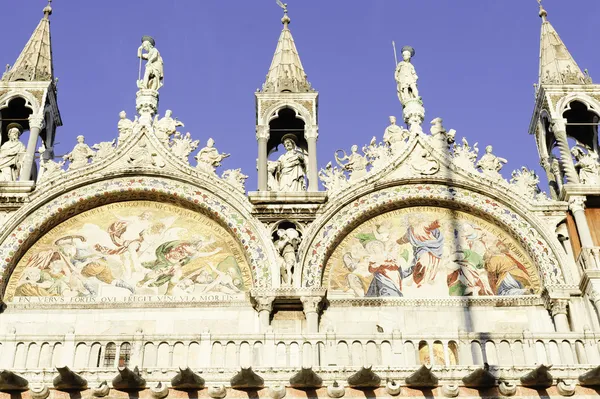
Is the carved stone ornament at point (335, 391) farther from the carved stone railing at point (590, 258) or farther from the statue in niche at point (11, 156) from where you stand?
the statue in niche at point (11, 156)

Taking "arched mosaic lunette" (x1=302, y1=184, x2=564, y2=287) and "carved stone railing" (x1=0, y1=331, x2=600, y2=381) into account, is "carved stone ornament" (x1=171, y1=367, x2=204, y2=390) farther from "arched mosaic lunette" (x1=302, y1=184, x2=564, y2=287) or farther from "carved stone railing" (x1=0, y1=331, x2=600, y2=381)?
"arched mosaic lunette" (x1=302, y1=184, x2=564, y2=287)

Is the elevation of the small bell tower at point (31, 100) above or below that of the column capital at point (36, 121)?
above

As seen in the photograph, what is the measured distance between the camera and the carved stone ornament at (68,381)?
1075cm

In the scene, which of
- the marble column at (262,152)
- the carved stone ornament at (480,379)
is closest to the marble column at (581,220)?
the carved stone ornament at (480,379)

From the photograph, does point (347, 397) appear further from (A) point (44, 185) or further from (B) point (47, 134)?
(B) point (47, 134)

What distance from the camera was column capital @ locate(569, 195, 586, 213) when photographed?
14828 millimetres

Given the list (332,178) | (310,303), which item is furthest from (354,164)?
(310,303)

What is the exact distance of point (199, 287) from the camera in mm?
14492

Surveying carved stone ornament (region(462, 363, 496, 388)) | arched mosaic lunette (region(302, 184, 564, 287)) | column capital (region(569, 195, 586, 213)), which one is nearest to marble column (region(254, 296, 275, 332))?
arched mosaic lunette (region(302, 184, 564, 287))

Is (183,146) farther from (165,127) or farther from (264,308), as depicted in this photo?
(264,308)

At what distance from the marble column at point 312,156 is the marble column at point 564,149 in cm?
416

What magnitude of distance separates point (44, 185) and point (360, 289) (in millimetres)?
5482

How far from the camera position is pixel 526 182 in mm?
15453

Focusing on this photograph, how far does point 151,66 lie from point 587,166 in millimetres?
8066
